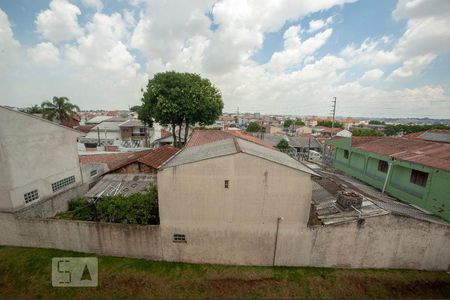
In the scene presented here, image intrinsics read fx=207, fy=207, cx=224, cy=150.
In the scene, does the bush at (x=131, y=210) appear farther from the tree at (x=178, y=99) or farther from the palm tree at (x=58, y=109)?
the palm tree at (x=58, y=109)

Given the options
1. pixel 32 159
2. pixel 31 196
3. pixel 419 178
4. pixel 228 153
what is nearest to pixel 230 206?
pixel 228 153

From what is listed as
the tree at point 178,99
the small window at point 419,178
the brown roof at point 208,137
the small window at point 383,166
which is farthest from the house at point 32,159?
the small window at point 383,166

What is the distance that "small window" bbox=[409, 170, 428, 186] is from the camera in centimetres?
1351

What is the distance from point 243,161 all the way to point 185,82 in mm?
18768

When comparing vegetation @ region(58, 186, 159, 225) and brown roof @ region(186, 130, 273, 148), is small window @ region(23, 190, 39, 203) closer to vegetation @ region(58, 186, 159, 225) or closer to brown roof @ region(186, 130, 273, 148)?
vegetation @ region(58, 186, 159, 225)

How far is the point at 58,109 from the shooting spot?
114ft

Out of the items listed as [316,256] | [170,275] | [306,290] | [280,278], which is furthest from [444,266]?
[170,275]

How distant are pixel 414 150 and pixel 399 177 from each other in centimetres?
267

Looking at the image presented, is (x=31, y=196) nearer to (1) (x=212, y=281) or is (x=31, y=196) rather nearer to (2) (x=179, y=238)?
(2) (x=179, y=238)

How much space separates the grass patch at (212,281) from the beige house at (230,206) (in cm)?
82

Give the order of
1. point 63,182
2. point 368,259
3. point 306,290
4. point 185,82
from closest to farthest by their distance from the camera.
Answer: point 306,290 < point 368,259 < point 63,182 < point 185,82

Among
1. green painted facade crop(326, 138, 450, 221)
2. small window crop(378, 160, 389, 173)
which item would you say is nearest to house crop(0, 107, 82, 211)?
green painted facade crop(326, 138, 450, 221)

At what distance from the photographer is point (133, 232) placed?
417 inches

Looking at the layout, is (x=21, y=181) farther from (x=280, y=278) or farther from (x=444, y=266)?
(x=444, y=266)
